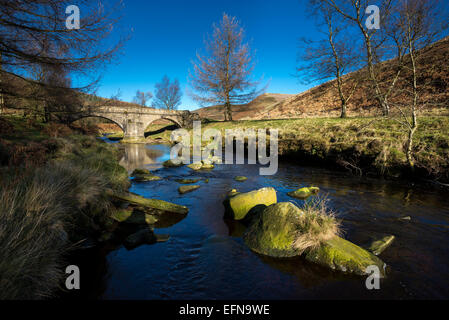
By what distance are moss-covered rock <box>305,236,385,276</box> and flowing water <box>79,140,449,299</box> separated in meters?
0.13

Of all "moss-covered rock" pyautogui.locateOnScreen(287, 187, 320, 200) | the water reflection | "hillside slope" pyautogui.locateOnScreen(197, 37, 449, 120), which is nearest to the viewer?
"moss-covered rock" pyautogui.locateOnScreen(287, 187, 320, 200)

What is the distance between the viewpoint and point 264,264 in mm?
3582

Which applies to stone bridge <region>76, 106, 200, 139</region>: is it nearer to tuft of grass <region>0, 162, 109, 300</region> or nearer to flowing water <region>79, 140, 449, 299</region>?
tuft of grass <region>0, 162, 109, 300</region>

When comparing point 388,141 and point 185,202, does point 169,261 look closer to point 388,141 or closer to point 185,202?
point 185,202

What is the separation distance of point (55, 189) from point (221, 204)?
13.3 feet

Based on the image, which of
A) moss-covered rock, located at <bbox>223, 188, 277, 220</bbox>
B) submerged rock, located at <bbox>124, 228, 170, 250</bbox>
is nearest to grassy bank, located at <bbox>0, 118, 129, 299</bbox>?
submerged rock, located at <bbox>124, 228, 170, 250</bbox>

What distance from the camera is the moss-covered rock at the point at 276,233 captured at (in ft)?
12.3

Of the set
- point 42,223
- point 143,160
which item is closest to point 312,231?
point 42,223

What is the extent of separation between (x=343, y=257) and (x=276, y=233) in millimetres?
1107

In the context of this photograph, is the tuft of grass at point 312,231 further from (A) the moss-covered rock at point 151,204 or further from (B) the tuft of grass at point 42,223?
(B) the tuft of grass at point 42,223

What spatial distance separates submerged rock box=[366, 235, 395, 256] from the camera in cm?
379

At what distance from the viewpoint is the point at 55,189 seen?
3902 mm
